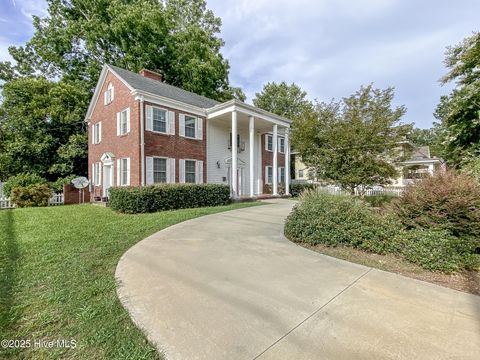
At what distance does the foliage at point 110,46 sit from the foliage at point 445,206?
23.9 m

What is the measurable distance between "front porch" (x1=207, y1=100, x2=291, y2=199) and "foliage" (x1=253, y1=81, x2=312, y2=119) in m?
18.7

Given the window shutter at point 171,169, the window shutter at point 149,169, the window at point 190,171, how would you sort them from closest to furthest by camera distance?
the window shutter at point 149,169 < the window shutter at point 171,169 < the window at point 190,171

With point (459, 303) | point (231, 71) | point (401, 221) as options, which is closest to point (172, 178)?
point (401, 221)

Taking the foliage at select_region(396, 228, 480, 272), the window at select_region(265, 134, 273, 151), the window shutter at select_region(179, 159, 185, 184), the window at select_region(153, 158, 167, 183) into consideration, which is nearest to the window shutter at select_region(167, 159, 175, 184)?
the window at select_region(153, 158, 167, 183)

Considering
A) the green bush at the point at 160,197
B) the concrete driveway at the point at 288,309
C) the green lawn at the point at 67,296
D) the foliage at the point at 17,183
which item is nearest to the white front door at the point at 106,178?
the foliage at the point at 17,183

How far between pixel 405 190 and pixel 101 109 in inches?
691

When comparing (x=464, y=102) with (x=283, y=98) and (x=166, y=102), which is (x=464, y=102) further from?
(x=283, y=98)

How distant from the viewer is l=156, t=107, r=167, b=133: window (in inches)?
519

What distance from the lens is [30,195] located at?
13.4 metres

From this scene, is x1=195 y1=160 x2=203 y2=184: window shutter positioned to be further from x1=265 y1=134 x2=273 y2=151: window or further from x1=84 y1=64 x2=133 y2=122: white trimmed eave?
x1=265 y1=134 x2=273 y2=151: window

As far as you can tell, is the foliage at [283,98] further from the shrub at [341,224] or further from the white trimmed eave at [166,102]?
the shrub at [341,224]

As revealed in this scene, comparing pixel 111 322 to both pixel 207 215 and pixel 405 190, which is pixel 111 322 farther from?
pixel 207 215

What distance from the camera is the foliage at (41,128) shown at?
1733cm

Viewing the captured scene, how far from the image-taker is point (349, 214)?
552 cm
